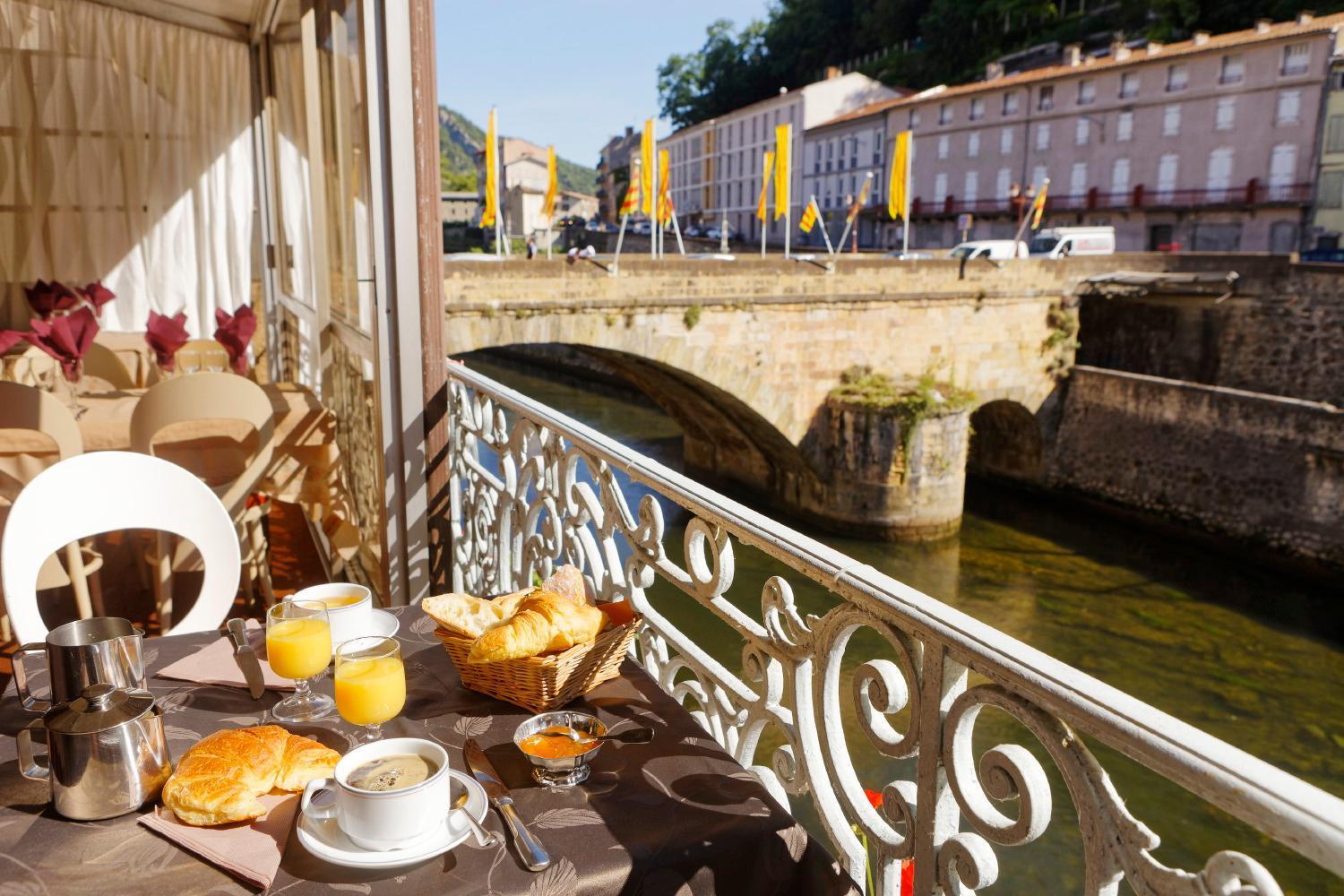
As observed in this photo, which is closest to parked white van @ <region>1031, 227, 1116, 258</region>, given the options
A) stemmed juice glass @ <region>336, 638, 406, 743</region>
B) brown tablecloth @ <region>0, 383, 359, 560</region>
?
brown tablecloth @ <region>0, 383, 359, 560</region>

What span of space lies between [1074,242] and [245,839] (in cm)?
2616

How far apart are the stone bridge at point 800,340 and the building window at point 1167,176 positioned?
44.6 feet

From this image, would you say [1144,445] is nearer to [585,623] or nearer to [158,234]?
[158,234]

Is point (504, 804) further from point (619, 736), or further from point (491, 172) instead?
point (491, 172)

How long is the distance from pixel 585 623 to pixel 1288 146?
30585mm

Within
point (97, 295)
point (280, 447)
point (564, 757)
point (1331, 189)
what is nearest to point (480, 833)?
point (564, 757)

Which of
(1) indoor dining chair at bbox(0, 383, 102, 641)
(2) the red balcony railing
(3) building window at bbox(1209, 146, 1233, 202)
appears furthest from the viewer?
(3) building window at bbox(1209, 146, 1233, 202)

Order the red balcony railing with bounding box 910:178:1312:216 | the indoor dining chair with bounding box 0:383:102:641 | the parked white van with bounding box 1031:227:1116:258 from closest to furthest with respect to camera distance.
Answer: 1. the indoor dining chair with bounding box 0:383:102:641
2. the parked white van with bounding box 1031:227:1116:258
3. the red balcony railing with bounding box 910:178:1312:216

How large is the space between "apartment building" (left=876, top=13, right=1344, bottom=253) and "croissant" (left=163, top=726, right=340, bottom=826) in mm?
30201

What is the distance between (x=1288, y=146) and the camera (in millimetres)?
25906

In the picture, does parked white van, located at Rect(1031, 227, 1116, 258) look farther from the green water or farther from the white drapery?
the white drapery

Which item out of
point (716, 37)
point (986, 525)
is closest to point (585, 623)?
point (986, 525)

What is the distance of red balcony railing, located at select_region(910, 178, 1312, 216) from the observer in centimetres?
2611

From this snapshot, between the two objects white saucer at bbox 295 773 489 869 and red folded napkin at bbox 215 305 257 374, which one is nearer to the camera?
white saucer at bbox 295 773 489 869
